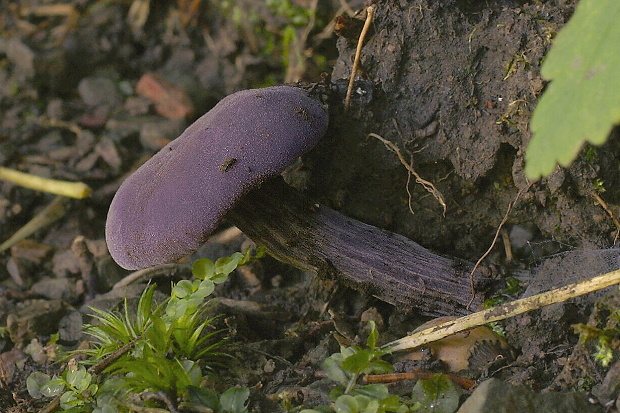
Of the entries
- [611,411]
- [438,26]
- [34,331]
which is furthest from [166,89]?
[611,411]

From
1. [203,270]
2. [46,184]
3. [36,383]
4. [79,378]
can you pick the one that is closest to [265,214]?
[203,270]

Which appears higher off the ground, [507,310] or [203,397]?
[507,310]

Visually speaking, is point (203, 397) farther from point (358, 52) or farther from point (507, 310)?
point (358, 52)

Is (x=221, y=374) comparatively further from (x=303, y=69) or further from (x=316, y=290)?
(x=303, y=69)

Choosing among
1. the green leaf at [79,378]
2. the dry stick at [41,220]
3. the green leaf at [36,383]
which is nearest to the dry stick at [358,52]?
the green leaf at [79,378]

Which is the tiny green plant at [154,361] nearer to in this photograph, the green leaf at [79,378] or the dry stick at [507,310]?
the green leaf at [79,378]

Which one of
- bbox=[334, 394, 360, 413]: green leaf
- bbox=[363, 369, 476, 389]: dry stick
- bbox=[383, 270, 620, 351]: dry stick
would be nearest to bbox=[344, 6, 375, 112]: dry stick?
bbox=[383, 270, 620, 351]: dry stick

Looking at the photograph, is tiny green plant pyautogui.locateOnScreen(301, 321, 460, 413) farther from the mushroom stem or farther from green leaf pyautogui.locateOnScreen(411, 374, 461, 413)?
the mushroom stem

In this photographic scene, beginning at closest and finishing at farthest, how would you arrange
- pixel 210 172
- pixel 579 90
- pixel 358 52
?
pixel 579 90 < pixel 210 172 < pixel 358 52
